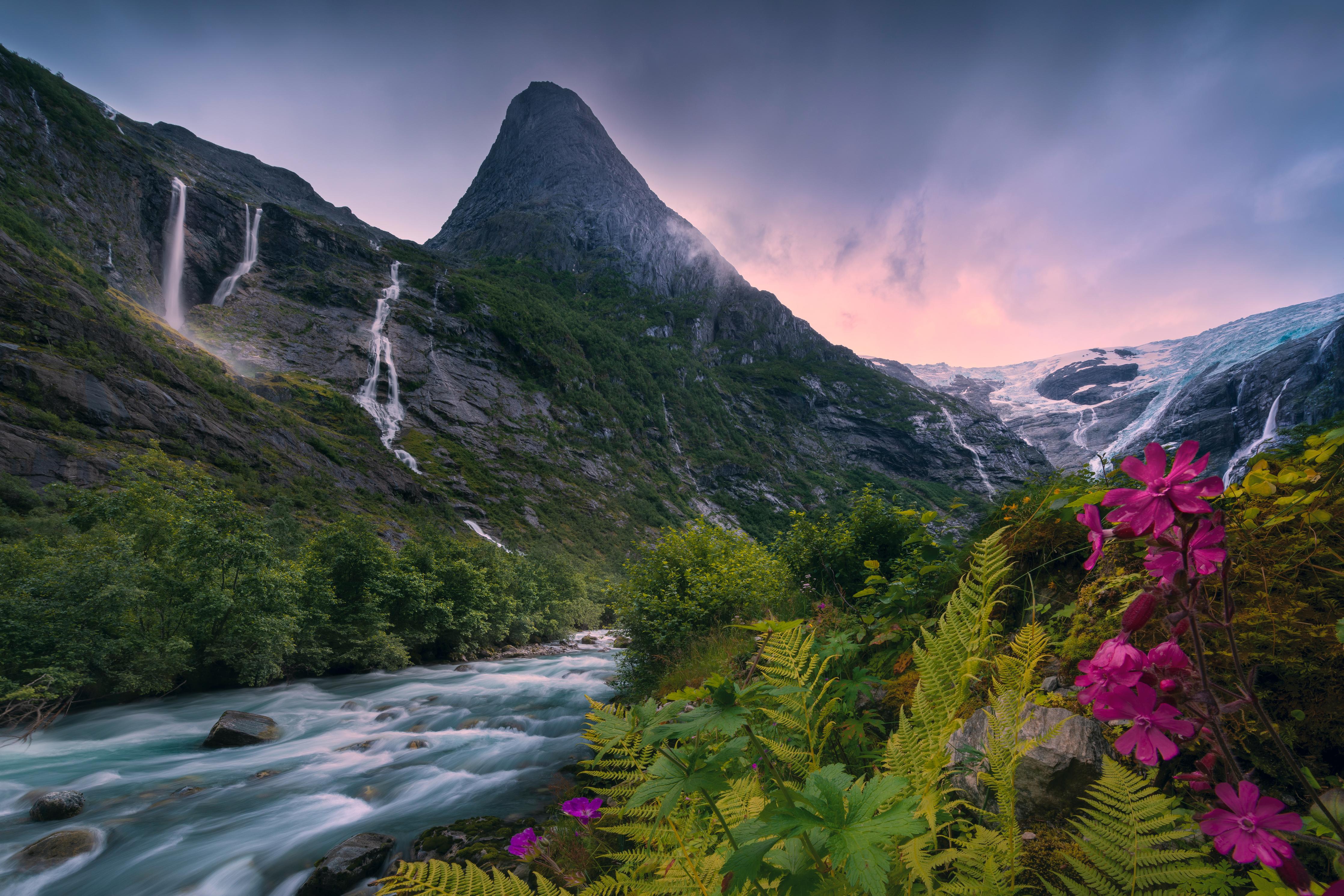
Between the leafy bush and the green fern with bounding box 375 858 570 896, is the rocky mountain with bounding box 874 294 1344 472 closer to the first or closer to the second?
the green fern with bounding box 375 858 570 896

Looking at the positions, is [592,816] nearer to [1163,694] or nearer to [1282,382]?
[1163,694]

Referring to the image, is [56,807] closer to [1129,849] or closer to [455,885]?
[455,885]

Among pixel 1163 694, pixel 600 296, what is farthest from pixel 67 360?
pixel 600 296

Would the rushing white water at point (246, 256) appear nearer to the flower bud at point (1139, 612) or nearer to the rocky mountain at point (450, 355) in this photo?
the rocky mountain at point (450, 355)

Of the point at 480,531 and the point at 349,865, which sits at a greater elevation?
the point at 480,531

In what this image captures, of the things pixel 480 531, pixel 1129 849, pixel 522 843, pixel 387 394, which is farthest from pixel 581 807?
pixel 387 394

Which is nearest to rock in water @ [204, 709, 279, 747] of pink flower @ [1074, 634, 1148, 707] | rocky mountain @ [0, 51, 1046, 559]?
pink flower @ [1074, 634, 1148, 707]

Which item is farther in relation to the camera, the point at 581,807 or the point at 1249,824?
the point at 581,807
